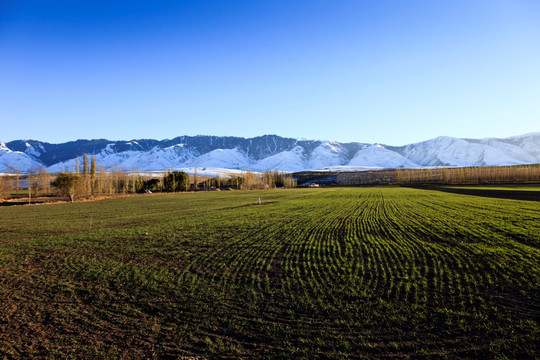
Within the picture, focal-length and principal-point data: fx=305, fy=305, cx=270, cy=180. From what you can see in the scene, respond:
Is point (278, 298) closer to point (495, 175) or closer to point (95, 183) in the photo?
point (95, 183)

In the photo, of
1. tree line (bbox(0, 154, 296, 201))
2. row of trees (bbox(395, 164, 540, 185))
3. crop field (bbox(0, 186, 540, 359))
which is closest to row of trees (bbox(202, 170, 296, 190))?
tree line (bbox(0, 154, 296, 201))

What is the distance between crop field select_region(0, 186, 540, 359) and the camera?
6332 millimetres

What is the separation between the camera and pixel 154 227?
22516 millimetres

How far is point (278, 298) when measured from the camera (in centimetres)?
869

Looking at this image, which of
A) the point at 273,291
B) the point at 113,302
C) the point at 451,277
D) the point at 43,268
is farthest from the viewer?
the point at 43,268

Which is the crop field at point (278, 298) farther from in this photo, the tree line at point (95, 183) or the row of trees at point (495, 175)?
the row of trees at point (495, 175)

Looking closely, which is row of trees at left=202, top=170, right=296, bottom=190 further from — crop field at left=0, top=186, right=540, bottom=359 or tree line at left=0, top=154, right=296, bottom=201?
crop field at left=0, top=186, right=540, bottom=359

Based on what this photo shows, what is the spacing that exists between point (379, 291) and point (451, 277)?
116 inches

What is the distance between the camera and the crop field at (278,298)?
633 cm

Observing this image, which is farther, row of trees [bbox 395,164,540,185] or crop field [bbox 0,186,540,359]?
row of trees [bbox 395,164,540,185]

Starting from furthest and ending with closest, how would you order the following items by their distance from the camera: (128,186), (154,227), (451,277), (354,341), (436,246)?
(128,186) < (154,227) < (436,246) < (451,277) < (354,341)

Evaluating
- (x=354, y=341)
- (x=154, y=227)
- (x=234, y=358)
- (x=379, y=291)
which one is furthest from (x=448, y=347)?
(x=154, y=227)

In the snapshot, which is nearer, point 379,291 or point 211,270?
point 379,291

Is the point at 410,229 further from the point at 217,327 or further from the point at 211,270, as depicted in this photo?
the point at 217,327
